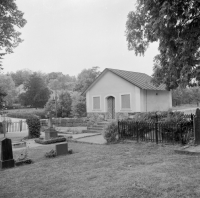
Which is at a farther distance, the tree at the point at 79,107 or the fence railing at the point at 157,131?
the tree at the point at 79,107

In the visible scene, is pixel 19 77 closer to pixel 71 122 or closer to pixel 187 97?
pixel 187 97

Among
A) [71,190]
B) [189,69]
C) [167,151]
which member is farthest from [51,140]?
[189,69]

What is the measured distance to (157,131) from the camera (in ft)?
32.1

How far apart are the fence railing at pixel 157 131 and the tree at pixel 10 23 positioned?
44.8 feet

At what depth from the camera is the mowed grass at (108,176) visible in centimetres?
455

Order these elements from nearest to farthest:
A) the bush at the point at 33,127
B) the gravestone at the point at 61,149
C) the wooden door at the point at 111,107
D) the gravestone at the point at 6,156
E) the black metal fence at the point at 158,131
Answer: the gravestone at the point at 6,156 → the gravestone at the point at 61,149 → the black metal fence at the point at 158,131 → the bush at the point at 33,127 → the wooden door at the point at 111,107

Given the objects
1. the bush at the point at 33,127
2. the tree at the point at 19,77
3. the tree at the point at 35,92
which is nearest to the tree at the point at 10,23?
the bush at the point at 33,127

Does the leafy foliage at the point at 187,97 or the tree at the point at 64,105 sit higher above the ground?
the leafy foliage at the point at 187,97

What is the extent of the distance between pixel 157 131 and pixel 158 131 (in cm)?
11

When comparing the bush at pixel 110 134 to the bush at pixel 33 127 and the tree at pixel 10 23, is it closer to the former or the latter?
the bush at pixel 33 127

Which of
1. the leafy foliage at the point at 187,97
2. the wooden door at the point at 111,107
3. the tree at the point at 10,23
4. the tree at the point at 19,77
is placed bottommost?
the wooden door at the point at 111,107

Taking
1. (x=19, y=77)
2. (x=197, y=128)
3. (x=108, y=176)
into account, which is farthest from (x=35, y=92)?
(x=19, y=77)

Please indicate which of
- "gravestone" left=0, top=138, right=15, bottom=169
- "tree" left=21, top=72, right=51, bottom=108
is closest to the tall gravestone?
"gravestone" left=0, top=138, right=15, bottom=169

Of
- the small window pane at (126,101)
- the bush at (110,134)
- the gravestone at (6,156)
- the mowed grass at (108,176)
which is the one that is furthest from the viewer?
the small window pane at (126,101)
